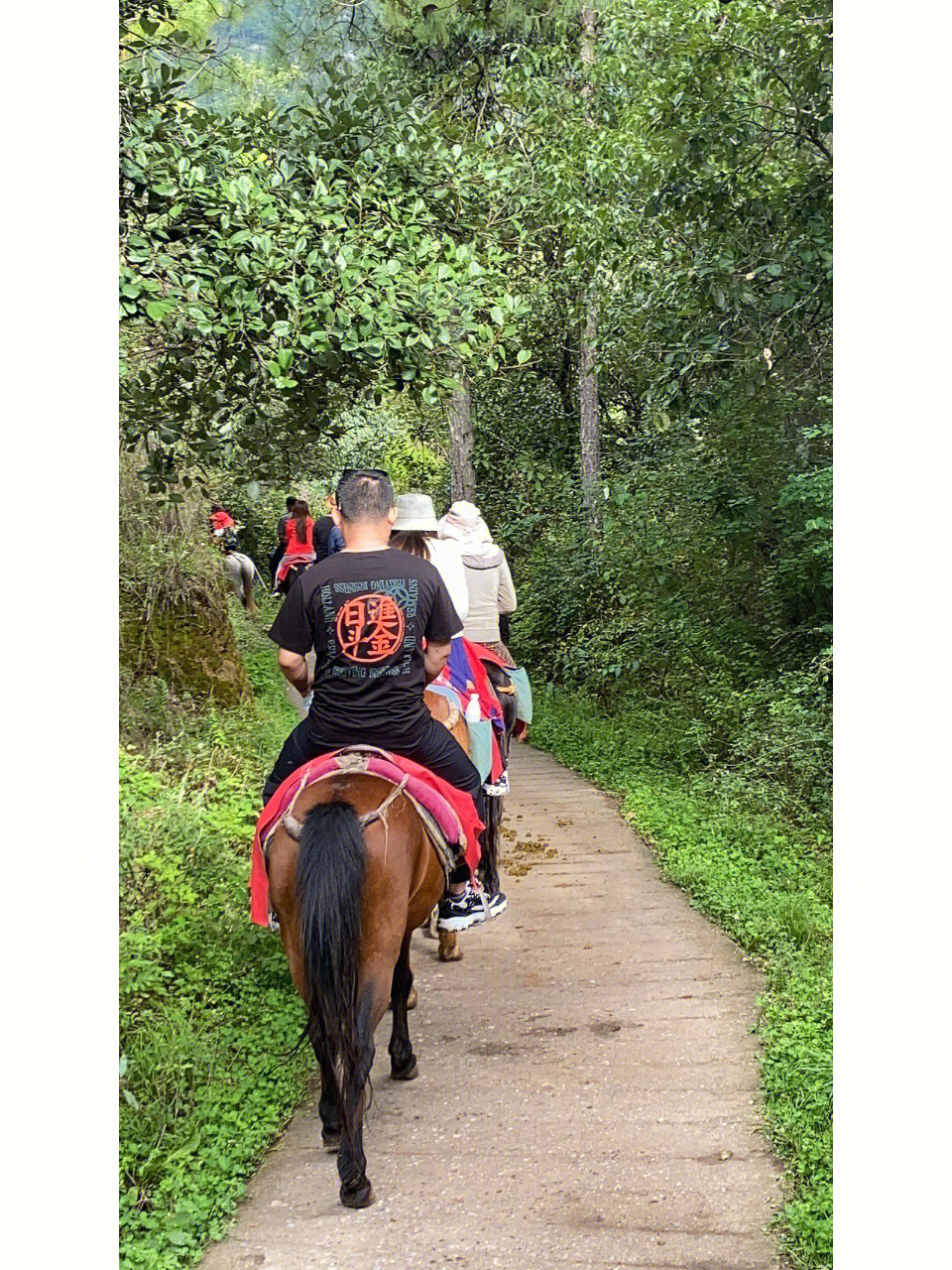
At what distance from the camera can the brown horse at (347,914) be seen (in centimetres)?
415

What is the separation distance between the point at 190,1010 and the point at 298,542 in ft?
32.5

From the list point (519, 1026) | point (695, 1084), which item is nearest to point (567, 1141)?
point (695, 1084)

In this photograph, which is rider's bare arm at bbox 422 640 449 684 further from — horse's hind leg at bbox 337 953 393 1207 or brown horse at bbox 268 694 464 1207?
horse's hind leg at bbox 337 953 393 1207

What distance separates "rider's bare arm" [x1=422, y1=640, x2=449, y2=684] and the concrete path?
6.02ft

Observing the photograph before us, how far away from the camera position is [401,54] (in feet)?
51.5

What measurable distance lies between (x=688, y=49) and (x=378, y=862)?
5.98m

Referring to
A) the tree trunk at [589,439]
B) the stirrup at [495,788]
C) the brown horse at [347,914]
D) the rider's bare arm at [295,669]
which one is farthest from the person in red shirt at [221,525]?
the brown horse at [347,914]

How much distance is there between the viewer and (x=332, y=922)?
413cm

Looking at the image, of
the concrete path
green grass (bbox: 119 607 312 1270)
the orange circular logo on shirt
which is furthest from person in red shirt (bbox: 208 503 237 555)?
the orange circular logo on shirt

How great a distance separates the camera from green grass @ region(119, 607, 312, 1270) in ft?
14.3

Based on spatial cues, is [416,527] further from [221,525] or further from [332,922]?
[221,525]

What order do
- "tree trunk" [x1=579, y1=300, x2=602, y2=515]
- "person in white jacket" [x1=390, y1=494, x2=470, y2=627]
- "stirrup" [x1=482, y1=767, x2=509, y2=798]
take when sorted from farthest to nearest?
"tree trunk" [x1=579, y1=300, x2=602, y2=515], "stirrup" [x1=482, y1=767, x2=509, y2=798], "person in white jacket" [x1=390, y1=494, x2=470, y2=627]

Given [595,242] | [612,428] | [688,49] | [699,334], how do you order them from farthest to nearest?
[612,428] < [595,242] < [699,334] < [688,49]

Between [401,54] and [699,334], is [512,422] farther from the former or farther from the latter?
[699,334]
